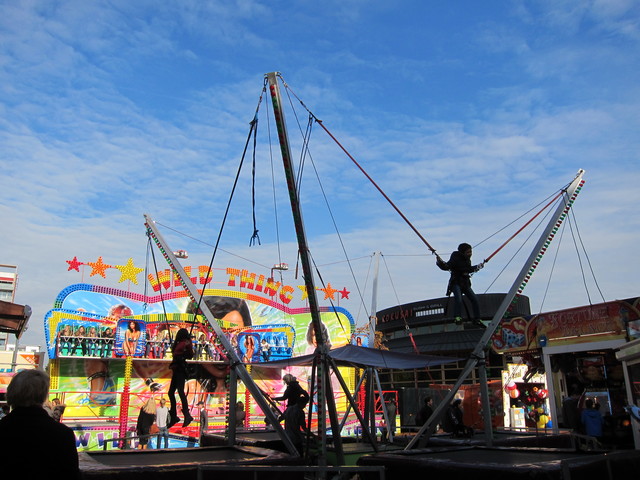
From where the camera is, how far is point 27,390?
10.4 feet

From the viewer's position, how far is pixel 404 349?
4125 cm

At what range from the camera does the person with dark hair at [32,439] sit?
9.89 feet

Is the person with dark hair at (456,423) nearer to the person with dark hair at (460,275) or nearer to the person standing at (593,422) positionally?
the person standing at (593,422)

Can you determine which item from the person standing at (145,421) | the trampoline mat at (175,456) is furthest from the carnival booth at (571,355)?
the person standing at (145,421)

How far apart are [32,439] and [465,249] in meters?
8.65

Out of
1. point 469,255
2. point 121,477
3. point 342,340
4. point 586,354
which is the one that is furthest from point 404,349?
point 121,477

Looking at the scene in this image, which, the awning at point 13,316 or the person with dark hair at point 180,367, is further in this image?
the awning at point 13,316

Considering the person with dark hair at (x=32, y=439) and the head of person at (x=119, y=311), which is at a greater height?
the head of person at (x=119, y=311)

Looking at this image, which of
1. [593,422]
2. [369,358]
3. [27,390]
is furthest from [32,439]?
[593,422]

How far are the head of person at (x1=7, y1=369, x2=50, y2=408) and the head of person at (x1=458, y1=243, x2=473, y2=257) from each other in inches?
332

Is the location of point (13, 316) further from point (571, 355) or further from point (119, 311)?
point (119, 311)

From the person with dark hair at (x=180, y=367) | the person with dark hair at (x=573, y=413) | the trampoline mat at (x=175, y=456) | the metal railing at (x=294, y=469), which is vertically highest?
the person with dark hair at (x=180, y=367)

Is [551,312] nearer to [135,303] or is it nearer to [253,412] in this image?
[253,412]

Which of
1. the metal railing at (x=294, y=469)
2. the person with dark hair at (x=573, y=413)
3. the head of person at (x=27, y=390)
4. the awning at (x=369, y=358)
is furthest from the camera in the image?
the person with dark hair at (x=573, y=413)
